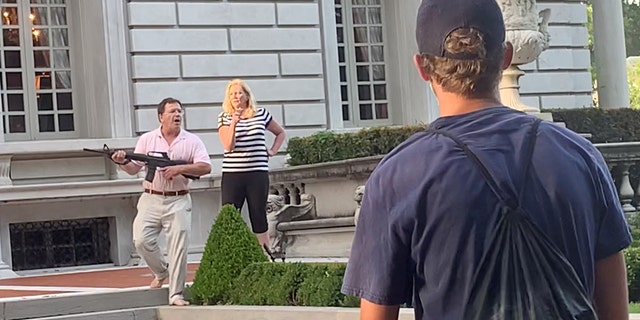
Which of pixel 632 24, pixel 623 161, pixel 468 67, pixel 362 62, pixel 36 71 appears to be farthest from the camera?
pixel 632 24

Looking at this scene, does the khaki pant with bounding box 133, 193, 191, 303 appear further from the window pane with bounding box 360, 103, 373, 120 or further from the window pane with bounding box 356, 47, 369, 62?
the window pane with bounding box 356, 47, 369, 62

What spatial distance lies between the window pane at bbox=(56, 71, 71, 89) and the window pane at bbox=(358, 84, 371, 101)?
16.7 feet

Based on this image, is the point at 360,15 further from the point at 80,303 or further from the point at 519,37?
the point at 80,303

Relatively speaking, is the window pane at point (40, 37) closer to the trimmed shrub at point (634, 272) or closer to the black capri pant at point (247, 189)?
the black capri pant at point (247, 189)

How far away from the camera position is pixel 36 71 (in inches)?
723

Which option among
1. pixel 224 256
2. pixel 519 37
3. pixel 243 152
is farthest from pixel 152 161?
pixel 519 37

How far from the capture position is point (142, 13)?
705 inches

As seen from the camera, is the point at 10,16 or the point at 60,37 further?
the point at 60,37

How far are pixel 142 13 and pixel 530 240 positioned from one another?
1569 cm

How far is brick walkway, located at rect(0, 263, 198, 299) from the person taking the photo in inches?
495

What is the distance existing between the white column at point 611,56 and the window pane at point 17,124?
11091 millimetres

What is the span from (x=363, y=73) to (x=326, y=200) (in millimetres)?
6605

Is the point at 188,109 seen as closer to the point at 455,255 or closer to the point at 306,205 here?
the point at 306,205

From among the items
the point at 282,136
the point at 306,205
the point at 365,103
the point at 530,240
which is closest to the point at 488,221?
the point at 530,240
